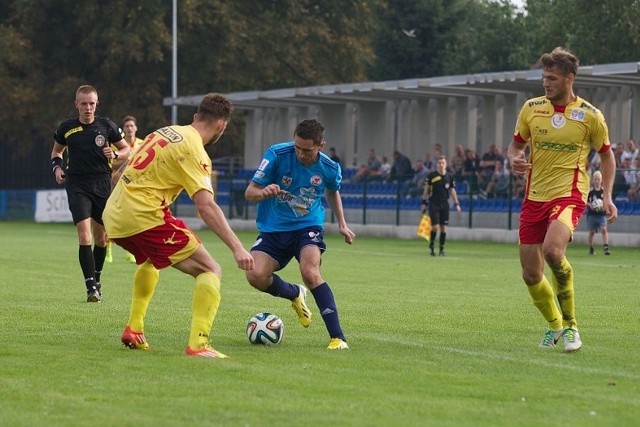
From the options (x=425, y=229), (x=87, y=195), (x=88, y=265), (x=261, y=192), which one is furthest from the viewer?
(x=425, y=229)

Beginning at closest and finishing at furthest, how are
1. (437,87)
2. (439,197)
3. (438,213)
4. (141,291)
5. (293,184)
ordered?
(141,291) < (293,184) < (438,213) < (439,197) < (437,87)

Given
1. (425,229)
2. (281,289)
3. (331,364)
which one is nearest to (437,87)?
(425,229)

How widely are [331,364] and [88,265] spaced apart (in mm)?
6043

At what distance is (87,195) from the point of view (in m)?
15.5

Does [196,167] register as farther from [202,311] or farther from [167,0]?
[167,0]

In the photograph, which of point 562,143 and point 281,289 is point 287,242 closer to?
point 281,289

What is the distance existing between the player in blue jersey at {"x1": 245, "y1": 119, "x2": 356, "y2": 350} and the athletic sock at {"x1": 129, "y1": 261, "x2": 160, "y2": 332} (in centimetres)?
85

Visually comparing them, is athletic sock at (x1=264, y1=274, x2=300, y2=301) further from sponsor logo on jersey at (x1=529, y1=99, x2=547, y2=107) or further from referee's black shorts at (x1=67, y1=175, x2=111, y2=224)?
referee's black shorts at (x1=67, y1=175, x2=111, y2=224)

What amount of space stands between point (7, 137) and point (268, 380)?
50473 millimetres

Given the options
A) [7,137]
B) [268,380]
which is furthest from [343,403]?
[7,137]

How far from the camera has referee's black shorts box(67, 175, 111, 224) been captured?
50.5 feet

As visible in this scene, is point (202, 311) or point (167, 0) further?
point (167, 0)

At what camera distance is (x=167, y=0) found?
5284 centimetres

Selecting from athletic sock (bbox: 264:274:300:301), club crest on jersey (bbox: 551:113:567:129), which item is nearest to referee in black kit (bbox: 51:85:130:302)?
athletic sock (bbox: 264:274:300:301)
